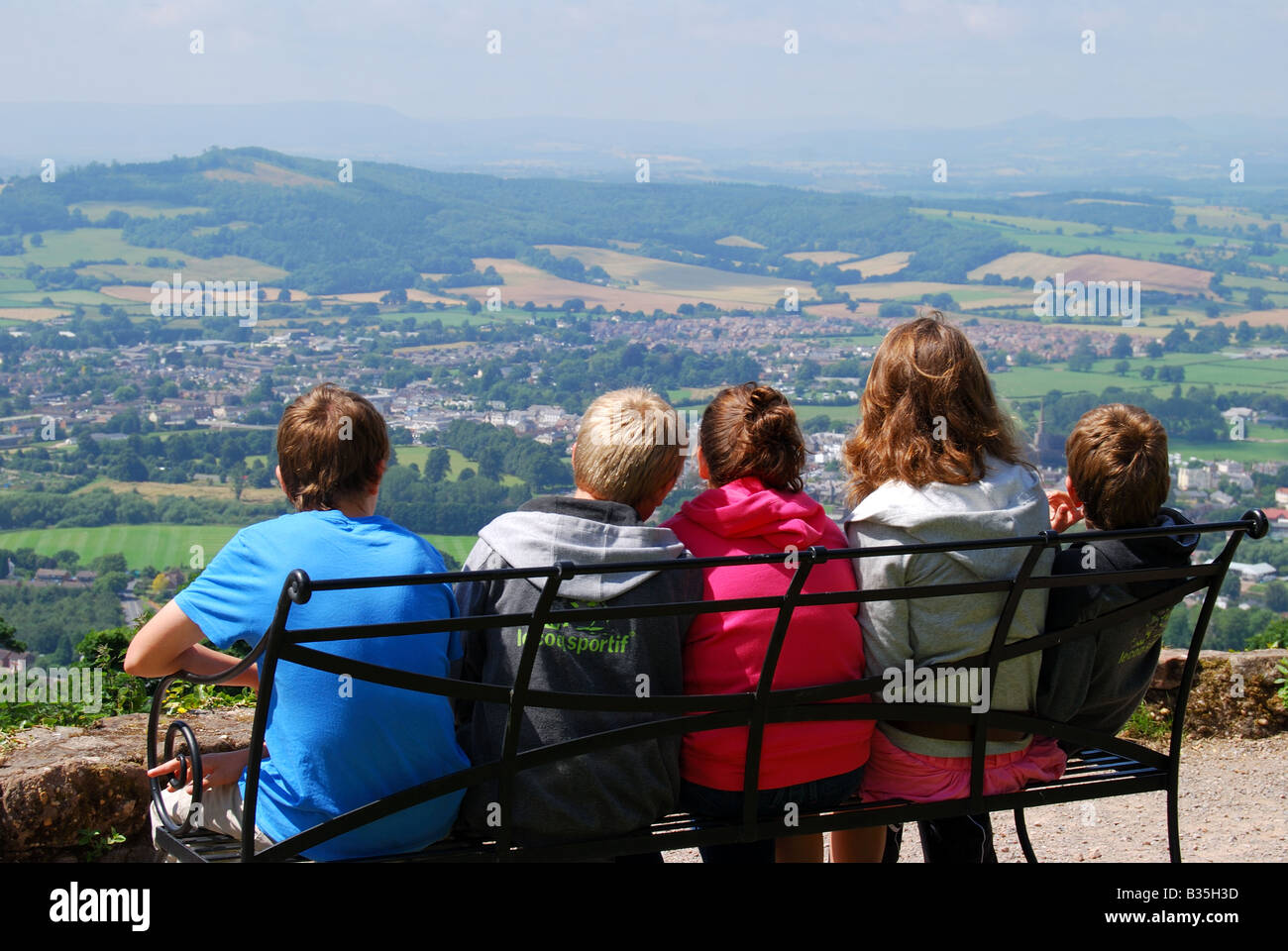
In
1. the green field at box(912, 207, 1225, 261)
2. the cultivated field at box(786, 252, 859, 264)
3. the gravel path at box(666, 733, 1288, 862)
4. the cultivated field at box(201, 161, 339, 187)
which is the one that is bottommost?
the gravel path at box(666, 733, 1288, 862)

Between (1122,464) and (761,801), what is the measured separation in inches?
49.2

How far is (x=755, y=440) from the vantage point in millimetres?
2627

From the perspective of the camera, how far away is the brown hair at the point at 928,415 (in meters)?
2.72

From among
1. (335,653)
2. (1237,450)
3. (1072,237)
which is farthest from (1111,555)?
(1072,237)

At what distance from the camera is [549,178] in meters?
95.8

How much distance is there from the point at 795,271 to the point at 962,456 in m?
75.0

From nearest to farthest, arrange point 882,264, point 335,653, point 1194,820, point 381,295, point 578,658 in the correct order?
point 335,653, point 578,658, point 1194,820, point 381,295, point 882,264

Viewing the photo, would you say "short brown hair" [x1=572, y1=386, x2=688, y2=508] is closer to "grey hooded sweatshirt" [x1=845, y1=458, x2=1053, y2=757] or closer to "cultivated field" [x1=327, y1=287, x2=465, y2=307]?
"grey hooded sweatshirt" [x1=845, y1=458, x2=1053, y2=757]

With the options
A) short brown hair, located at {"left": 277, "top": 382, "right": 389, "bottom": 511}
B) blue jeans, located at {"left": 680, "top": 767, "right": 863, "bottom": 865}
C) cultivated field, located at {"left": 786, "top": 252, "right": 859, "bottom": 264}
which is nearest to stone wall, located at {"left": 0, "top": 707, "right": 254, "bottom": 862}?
short brown hair, located at {"left": 277, "top": 382, "right": 389, "bottom": 511}

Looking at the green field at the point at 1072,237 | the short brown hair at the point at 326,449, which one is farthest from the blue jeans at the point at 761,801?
the green field at the point at 1072,237

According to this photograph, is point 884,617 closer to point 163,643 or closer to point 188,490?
point 163,643

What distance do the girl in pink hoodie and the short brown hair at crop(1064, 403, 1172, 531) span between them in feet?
2.35

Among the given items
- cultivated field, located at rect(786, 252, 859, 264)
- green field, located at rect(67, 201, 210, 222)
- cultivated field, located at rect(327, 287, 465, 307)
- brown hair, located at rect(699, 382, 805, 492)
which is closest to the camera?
brown hair, located at rect(699, 382, 805, 492)

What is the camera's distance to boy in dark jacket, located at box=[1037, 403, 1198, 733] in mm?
2791
